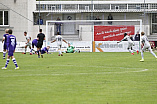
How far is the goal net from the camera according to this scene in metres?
40.8

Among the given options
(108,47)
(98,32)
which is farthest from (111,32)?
(108,47)

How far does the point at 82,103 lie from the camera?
766 cm

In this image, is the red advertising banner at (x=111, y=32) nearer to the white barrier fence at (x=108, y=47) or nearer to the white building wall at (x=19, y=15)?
the white barrier fence at (x=108, y=47)

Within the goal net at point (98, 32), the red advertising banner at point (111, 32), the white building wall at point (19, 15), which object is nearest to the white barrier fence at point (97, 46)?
the goal net at point (98, 32)

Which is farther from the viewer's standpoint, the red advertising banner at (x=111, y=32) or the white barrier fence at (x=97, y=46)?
the red advertising banner at (x=111, y=32)

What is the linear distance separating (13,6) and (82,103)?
1694 inches

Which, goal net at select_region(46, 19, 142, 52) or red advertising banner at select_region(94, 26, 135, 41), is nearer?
goal net at select_region(46, 19, 142, 52)

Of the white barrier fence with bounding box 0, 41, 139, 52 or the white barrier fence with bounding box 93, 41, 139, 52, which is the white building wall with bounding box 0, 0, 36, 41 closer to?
the white barrier fence with bounding box 0, 41, 139, 52

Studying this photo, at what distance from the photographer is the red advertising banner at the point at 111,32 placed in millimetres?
42022

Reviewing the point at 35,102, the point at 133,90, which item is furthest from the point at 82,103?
the point at 133,90

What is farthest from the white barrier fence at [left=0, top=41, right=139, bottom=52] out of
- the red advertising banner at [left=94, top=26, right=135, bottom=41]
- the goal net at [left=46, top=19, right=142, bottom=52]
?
the red advertising banner at [left=94, top=26, right=135, bottom=41]

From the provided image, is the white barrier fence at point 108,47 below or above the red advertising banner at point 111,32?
below

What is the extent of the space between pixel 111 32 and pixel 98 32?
141 centimetres

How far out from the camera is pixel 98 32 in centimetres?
4256
